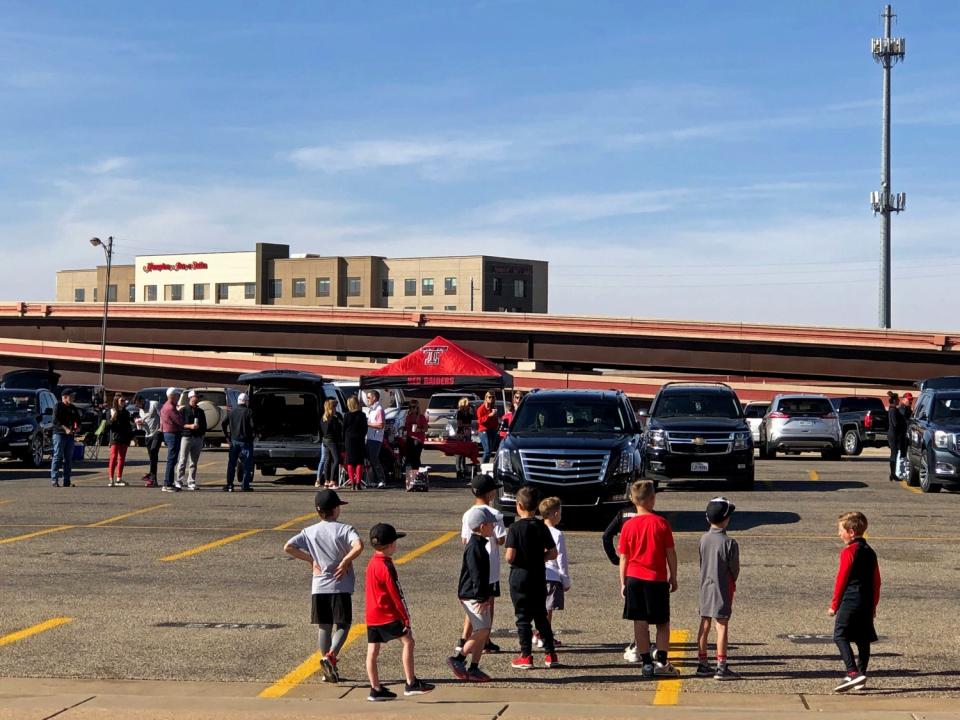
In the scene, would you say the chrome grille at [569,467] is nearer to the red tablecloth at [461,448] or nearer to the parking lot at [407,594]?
the parking lot at [407,594]

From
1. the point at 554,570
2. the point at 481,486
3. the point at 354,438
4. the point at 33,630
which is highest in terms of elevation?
the point at 481,486

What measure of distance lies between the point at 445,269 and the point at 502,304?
807cm

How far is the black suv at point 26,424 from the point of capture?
31.8m

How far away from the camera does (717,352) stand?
84.0 metres

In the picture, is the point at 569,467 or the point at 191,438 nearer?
the point at 569,467

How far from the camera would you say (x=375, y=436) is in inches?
1086

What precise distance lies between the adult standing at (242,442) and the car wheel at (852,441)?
2331 centimetres

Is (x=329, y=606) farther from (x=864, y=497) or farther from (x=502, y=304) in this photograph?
(x=502, y=304)

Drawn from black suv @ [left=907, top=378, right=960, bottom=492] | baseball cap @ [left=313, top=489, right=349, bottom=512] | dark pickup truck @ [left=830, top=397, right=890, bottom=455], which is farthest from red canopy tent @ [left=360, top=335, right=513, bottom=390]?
baseball cap @ [left=313, top=489, right=349, bottom=512]

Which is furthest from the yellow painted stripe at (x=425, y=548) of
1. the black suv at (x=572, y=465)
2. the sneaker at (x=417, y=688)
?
the sneaker at (x=417, y=688)

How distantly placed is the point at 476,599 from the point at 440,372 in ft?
74.3

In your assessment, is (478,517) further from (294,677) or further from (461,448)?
(461,448)

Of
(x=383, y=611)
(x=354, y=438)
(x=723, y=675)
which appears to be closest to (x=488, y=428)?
(x=354, y=438)

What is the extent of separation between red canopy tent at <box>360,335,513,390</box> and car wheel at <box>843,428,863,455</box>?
14.6 meters
